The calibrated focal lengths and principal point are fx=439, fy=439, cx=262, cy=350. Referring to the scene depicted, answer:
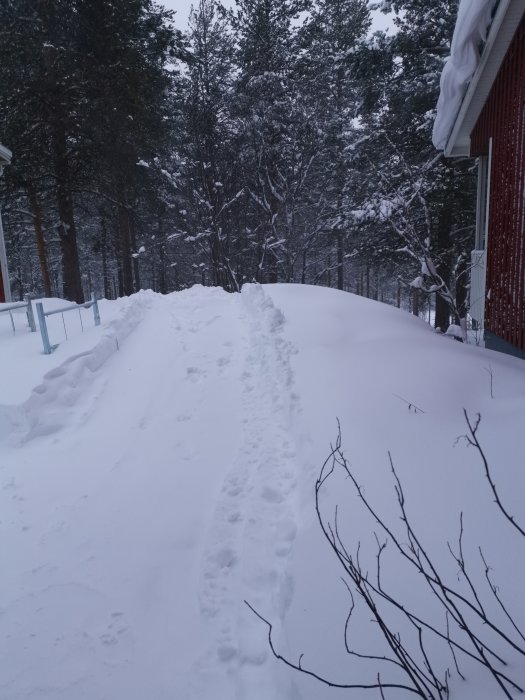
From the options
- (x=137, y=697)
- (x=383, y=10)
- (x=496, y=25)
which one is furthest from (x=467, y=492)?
(x=383, y=10)

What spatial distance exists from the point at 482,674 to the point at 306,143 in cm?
1700

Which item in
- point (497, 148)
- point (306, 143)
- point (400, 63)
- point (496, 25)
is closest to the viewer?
point (496, 25)

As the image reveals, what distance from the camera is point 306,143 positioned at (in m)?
16.2

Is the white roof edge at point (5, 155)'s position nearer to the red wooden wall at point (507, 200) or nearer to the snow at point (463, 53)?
the snow at point (463, 53)

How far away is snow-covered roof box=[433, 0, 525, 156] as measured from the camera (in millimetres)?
5305

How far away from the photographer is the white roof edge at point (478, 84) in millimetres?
5316

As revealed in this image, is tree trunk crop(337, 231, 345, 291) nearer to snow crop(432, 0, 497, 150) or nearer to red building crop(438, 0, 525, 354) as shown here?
red building crop(438, 0, 525, 354)

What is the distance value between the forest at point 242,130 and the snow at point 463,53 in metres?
1.09

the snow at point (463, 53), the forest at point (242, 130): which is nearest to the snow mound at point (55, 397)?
the forest at point (242, 130)

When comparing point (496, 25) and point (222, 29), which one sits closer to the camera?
point (496, 25)

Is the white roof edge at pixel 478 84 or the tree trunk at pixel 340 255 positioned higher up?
the white roof edge at pixel 478 84

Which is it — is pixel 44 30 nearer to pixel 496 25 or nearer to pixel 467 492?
pixel 496 25

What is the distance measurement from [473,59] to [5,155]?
10.5 meters

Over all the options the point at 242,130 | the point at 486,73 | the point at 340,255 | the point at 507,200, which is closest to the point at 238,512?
the point at 507,200
